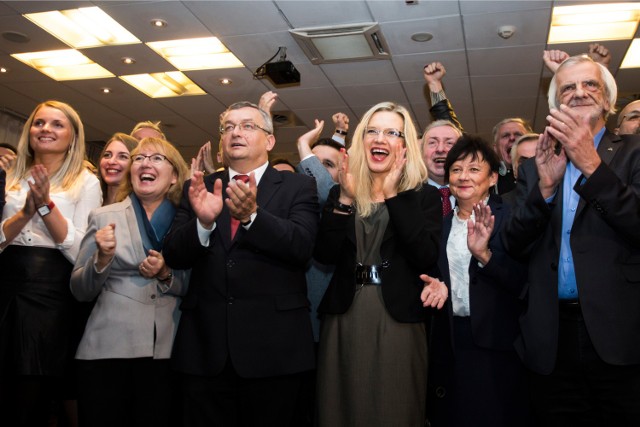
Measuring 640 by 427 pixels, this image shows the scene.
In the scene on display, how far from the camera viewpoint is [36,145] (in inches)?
108

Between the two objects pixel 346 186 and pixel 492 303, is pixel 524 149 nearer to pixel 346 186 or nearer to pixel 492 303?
pixel 492 303

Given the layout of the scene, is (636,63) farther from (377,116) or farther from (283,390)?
(283,390)

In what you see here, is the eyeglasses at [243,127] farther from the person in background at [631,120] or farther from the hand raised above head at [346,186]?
the person in background at [631,120]

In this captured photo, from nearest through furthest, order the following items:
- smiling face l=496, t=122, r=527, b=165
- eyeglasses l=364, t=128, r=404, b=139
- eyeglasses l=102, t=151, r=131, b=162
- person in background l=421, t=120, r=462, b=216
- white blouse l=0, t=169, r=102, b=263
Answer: eyeglasses l=364, t=128, r=404, b=139 < white blouse l=0, t=169, r=102, b=263 < person in background l=421, t=120, r=462, b=216 < eyeglasses l=102, t=151, r=131, b=162 < smiling face l=496, t=122, r=527, b=165

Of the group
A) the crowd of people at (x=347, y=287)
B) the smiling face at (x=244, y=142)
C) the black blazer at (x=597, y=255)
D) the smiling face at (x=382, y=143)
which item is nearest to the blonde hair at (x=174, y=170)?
the crowd of people at (x=347, y=287)

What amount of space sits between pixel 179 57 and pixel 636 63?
4.73 metres

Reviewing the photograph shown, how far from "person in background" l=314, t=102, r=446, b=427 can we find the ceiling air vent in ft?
10.9

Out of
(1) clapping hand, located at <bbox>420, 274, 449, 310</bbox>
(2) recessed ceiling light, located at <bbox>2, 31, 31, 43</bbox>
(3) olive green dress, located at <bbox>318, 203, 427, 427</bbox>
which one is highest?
(2) recessed ceiling light, located at <bbox>2, 31, 31, 43</bbox>

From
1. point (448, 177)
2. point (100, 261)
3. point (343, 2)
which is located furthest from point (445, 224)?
point (343, 2)

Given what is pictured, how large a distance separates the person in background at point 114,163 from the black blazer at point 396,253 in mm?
1383

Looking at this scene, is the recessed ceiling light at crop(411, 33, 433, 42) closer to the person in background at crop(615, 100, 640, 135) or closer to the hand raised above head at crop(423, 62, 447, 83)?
the hand raised above head at crop(423, 62, 447, 83)

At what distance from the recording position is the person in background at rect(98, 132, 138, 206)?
3053 millimetres

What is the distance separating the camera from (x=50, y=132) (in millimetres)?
2750

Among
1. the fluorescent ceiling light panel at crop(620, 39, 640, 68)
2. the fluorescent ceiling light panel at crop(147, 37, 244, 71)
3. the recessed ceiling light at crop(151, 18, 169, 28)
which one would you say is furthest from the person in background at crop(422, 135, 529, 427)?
the fluorescent ceiling light panel at crop(620, 39, 640, 68)
